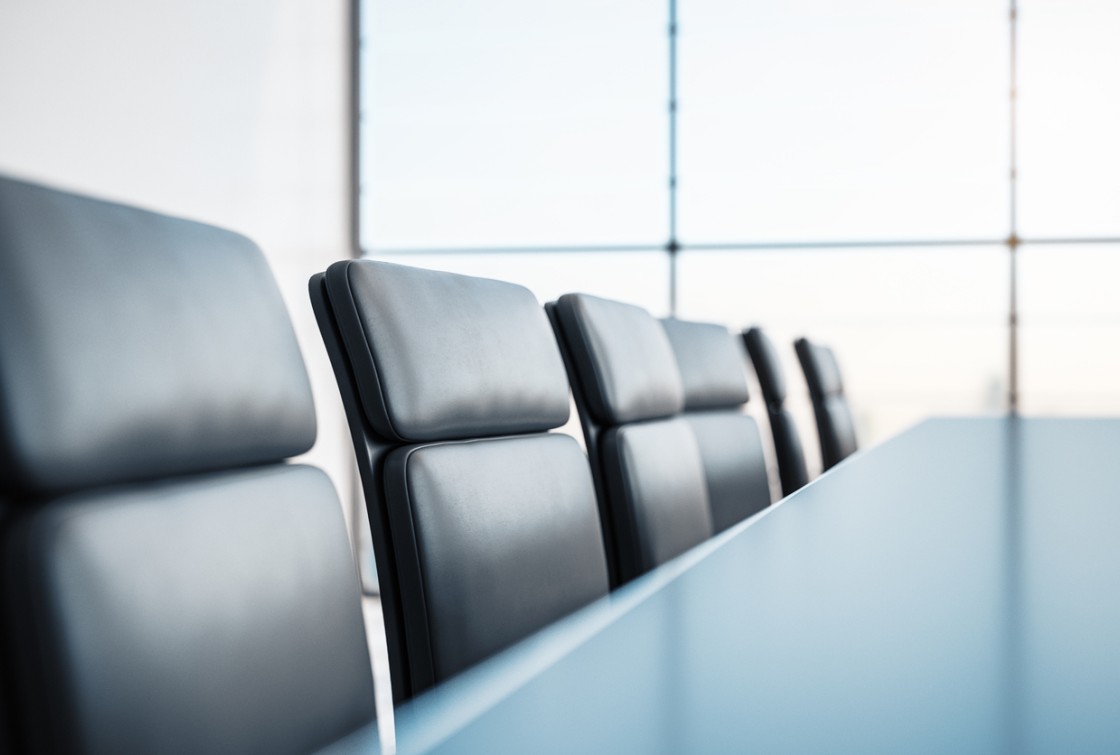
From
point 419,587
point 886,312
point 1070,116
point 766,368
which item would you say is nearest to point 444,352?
point 419,587

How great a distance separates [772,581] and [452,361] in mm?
499

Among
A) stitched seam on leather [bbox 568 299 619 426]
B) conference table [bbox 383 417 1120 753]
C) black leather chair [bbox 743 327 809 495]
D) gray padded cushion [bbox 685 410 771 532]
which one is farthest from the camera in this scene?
black leather chair [bbox 743 327 809 495]

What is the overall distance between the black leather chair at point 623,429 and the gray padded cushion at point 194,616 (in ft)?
1.67

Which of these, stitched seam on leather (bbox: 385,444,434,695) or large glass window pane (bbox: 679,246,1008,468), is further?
large glass window pane (bbox: 679,246,1008,468)

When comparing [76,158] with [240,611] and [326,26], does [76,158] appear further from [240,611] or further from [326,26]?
[240,611]

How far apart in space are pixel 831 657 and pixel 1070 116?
5059 millimetres

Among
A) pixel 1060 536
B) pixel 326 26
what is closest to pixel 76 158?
pixel 326 26

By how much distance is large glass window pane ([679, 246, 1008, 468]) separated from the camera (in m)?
4.81

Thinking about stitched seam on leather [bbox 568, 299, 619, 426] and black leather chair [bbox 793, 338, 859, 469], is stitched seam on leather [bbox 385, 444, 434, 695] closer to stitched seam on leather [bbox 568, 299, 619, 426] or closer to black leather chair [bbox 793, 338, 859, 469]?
stitched seam on leather [bbox 568, 299, 619, 426]

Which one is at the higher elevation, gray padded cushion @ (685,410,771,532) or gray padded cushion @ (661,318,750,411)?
gray padded cushion @ (661,318,750,411)

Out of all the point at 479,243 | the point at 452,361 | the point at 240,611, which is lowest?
the point at 240,611

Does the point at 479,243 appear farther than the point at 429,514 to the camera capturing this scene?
Yes

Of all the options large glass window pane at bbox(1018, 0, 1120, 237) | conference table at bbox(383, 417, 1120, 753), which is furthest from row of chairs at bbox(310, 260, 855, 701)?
large glass window pane at bbox(1018, 0, 1120, 237)

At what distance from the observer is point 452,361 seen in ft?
3.25
